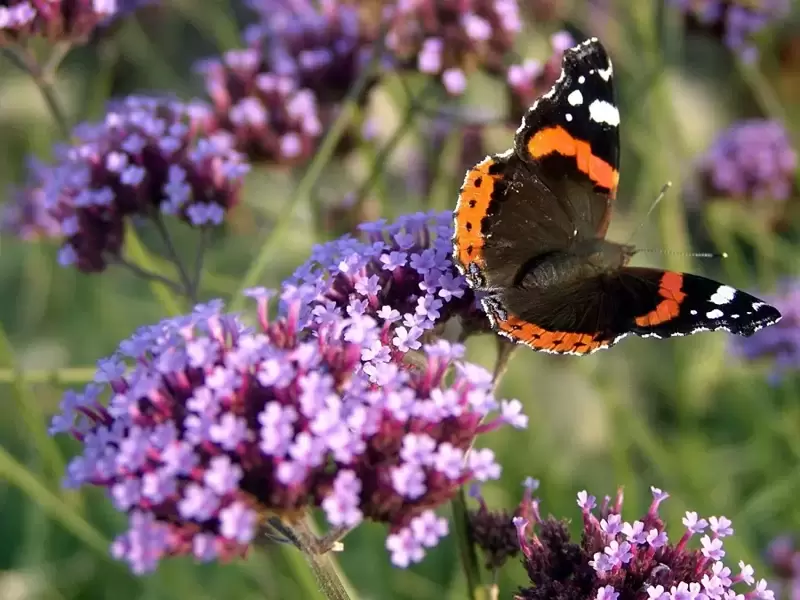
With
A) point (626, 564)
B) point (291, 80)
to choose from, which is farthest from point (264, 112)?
point (626, 564)

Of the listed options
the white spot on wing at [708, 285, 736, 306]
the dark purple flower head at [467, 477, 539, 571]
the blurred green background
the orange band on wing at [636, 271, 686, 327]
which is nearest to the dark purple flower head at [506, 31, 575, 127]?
the blurred green background

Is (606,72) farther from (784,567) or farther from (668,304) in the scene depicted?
(784,567)

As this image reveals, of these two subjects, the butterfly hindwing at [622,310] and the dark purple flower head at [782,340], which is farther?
the dark purple flower head at [782,340]

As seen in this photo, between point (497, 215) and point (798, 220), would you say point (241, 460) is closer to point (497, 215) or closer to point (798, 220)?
point (497, 215)

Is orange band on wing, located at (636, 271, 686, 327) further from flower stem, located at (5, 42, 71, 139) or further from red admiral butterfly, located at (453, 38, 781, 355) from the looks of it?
flower stem, located at (5, 42, 71, 139)

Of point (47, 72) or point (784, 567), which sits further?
point (784, 567)

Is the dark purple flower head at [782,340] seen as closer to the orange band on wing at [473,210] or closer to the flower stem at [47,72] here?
the orange band on wing at [473,210]

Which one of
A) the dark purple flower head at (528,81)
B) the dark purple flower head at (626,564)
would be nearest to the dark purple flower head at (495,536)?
the dark purple flower head at (626,564)
